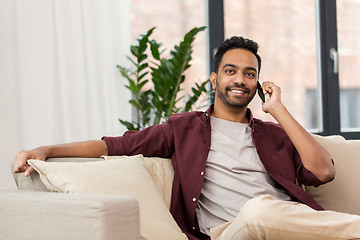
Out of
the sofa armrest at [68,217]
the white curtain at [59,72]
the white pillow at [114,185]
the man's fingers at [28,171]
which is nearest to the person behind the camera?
the sofa armrest at [68,217]

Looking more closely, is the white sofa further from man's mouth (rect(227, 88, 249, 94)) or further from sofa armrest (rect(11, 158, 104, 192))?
man's mouth (rect(227, 88, 249, 94))

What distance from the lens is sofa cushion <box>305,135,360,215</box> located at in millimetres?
2180

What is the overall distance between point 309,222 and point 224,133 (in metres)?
0.74

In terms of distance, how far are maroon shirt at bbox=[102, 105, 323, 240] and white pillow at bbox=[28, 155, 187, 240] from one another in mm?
224

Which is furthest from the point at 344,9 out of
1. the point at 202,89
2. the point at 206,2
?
the point at 202,89

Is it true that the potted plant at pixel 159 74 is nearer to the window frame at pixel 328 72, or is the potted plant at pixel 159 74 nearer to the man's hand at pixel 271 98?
the man's hand at pixel 271 98

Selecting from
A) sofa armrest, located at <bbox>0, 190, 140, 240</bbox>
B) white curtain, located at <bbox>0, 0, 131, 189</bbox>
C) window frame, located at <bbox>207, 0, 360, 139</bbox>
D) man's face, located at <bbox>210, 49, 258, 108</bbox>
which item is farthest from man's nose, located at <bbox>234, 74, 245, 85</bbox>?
window frame, located at <bbox>207, 0, 360, 139</bbox>

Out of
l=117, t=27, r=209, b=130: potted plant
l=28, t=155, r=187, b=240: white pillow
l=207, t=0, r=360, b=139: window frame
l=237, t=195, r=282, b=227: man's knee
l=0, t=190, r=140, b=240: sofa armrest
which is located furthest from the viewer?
l=207, t=0, r=360, b=139: window frame

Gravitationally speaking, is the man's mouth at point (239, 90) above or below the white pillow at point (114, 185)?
above

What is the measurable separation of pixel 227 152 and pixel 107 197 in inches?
34.5

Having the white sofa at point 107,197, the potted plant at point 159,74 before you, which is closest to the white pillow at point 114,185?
the white sofa at point 107,197

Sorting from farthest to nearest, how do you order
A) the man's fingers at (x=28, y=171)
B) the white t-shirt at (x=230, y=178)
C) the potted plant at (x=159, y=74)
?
the potted plant at (x=159, y=74) < the white t-shirt at (x=230, y=178) < the man's fingers at (x=28, y=171)

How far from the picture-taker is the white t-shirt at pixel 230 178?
6.43 ft

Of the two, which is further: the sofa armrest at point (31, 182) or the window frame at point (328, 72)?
the window frame at point (328, 72)
